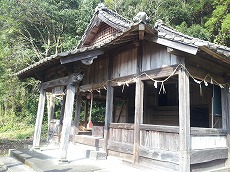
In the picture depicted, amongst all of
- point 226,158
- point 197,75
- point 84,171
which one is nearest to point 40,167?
point 84,171

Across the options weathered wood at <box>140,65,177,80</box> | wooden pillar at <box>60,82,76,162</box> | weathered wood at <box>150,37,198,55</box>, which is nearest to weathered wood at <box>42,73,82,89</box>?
wooden pillar at <box>60,82,76,162</box>

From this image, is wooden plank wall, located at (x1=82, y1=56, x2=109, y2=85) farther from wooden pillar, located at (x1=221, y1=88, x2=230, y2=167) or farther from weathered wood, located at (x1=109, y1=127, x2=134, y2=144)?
wooden pillar, located at (x1=221, y1=88, x2=230, y2=167)

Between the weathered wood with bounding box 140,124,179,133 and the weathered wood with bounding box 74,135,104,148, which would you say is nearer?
the weathered wood with bounding box 140,124,179,133

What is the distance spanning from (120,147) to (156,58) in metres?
3.28

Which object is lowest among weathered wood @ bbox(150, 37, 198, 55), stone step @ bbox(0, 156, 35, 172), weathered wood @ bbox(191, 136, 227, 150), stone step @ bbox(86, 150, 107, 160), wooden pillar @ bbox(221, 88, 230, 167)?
stone step @ bbox(0, 156, 35, 172)

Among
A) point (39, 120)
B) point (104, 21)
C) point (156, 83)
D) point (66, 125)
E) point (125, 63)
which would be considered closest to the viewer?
point (156, 83)

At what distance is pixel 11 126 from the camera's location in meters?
21.6

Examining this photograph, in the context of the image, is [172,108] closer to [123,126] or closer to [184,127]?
[123,126]

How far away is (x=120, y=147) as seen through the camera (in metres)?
7.28

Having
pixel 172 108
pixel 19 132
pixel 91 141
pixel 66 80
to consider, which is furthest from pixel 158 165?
pixel 19 132

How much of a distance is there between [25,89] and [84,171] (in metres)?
19.0

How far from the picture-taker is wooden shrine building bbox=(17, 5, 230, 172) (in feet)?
18.1

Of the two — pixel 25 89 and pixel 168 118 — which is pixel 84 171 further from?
pixel 25 89

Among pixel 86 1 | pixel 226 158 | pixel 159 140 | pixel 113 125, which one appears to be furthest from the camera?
pixel 86 1
